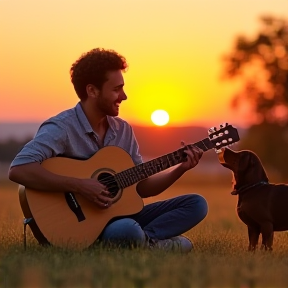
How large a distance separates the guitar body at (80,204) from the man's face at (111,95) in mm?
310

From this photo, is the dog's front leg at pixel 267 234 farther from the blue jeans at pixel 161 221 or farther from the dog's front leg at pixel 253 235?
the blue jeans at pixel 161 221

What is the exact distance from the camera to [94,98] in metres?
7.07

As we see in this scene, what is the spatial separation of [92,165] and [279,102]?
4097cm

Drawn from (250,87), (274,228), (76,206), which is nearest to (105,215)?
(76,206)

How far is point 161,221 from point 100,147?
779 mm

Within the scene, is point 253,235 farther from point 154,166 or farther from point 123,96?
point 123,96

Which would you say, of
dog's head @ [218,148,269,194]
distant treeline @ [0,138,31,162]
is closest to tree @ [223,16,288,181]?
distant treeline @ [0,138,31,162]

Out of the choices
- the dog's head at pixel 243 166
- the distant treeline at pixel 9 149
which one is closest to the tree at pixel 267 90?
the distant treeline at pixel 9 149

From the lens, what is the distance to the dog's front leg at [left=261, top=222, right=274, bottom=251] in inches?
279

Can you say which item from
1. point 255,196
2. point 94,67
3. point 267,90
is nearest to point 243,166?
point 255,196

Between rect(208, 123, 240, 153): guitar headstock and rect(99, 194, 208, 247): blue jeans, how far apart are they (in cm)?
50

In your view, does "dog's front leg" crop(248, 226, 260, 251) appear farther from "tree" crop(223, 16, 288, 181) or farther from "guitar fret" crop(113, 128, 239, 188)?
"tree" crop(223, 16, 288, 181)

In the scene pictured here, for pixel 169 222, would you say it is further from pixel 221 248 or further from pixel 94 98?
pixel 94 98

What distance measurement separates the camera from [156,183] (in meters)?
7.22
